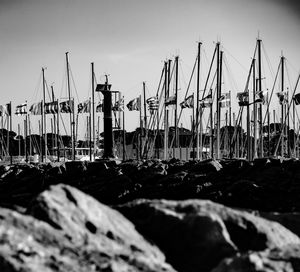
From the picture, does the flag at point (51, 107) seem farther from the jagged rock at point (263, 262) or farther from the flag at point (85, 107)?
the jagged rock at point (263, 262)

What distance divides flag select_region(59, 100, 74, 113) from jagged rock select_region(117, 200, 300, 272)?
132ft

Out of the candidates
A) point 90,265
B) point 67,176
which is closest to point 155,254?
point 90,265

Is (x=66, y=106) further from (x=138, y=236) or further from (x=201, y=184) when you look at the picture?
(x=138, y=236)

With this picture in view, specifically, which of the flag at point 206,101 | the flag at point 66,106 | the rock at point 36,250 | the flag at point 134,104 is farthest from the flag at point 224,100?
the rock at point 36,250

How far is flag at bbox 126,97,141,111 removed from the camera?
149ft

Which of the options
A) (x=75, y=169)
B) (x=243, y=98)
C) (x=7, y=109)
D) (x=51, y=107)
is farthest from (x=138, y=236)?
(x=7, y=109)

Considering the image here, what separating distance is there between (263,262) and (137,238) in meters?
A: 1.18

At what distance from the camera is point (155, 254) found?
4785 mm

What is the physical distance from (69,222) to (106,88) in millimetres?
22304

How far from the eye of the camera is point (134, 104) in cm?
4553

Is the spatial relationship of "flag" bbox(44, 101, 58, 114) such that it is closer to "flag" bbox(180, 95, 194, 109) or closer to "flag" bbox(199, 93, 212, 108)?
"flag" bbox(180, 95, 194, 109)

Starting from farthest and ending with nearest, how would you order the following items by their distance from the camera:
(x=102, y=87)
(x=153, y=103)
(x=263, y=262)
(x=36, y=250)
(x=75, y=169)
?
(x=153, y=103)
(x=102, y=87)
(x=75, y=169)
(x=263, y=262)
(x=36, y=250)

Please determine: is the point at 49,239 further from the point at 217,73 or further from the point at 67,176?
the point at 217,73

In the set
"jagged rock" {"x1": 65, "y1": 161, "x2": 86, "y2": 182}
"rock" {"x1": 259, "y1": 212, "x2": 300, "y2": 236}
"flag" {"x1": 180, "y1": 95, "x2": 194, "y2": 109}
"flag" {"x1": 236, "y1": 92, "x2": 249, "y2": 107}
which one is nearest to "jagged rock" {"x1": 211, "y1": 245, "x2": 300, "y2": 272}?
"rock" {"x1": 259, "y1": 212, "x2": 300, "y2": 236}
